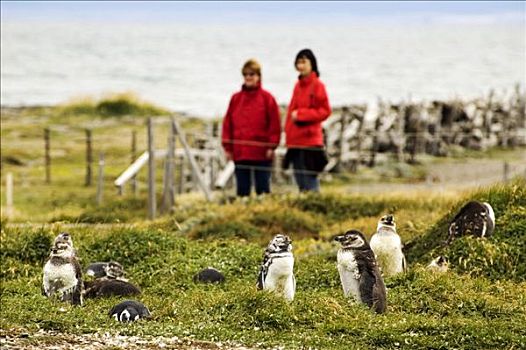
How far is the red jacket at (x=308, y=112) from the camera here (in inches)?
709

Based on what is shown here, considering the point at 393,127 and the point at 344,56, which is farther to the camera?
the point at 344,56

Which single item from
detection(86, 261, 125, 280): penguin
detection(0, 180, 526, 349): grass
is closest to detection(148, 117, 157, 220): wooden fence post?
detection(0, 180, 526, 349): grass

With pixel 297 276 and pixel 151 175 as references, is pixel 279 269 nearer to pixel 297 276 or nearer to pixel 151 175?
pixel 297 276

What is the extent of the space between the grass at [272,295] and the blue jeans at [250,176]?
3.24 ft

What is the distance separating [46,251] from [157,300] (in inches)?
104

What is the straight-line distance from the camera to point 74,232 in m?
14.3

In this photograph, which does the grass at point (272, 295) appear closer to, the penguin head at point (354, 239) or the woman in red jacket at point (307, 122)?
the penguin head at point (354, 239)

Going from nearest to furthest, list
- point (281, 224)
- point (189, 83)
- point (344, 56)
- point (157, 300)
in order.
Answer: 1. point (157, 300)
2. point (281, 224)
3. point (189, 83)
4. point (344, 56)

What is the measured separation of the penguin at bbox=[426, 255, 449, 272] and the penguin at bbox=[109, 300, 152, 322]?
3184 millimetres

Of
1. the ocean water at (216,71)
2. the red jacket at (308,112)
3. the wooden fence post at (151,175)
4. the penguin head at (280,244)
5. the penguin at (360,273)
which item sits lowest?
the ocean water at (216,71)

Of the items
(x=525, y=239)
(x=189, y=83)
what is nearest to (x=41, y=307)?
(x=525, y=239)

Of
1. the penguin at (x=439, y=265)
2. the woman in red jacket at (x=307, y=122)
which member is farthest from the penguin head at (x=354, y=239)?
the woman in red jacket at (x=307, y=122)

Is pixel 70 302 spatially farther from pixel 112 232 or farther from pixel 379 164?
pixel 379 164

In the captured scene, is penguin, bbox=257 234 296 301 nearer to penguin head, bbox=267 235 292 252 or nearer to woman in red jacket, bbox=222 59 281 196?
penguin head, bbox=267 235 292 252
